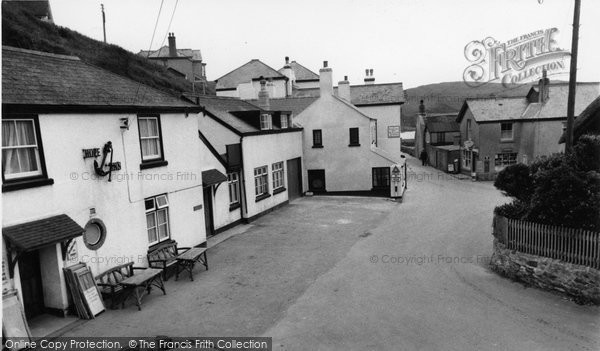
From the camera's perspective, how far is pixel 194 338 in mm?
9469

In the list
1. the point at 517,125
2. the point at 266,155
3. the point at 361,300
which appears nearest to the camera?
the point at 361,300

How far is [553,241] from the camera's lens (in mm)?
11938

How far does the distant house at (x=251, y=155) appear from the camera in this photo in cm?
1941

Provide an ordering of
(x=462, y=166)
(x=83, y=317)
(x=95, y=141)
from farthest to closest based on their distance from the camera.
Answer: (x=462, y=166) → (x=95, y=141) → (x=83, y=317)

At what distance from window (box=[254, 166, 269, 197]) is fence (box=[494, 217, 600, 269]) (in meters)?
12.1

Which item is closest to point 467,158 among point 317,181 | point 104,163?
point 317,181

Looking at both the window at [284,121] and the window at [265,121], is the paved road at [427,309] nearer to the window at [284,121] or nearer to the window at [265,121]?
the window at [265,121]

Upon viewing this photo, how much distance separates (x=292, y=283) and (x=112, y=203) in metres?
5.72

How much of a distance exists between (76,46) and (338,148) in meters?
26.7

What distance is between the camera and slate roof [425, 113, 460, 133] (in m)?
48.2

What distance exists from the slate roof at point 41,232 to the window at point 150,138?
354cm

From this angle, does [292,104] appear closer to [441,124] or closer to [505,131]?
[505,131]

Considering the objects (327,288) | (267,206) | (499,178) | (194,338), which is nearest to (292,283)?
(327,288)

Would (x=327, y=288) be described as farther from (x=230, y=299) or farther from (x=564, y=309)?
(x=564, y=309)
